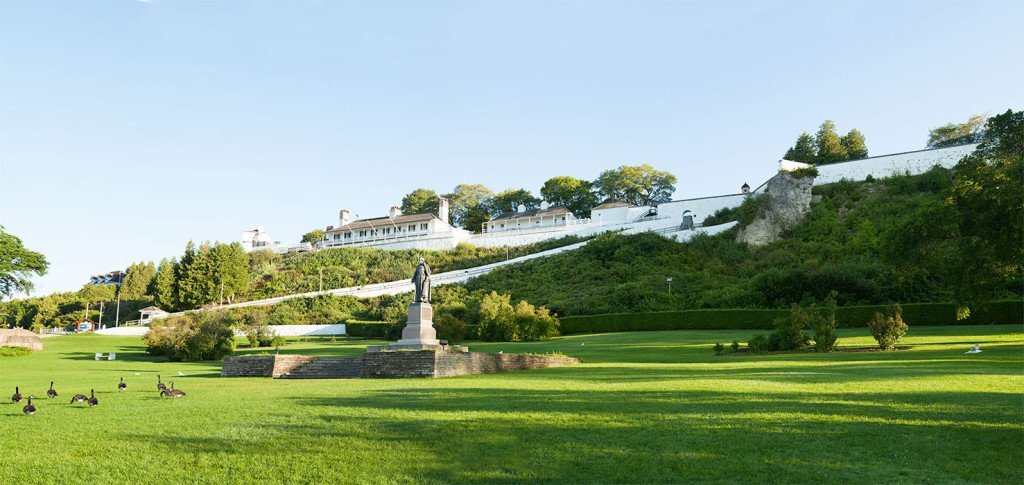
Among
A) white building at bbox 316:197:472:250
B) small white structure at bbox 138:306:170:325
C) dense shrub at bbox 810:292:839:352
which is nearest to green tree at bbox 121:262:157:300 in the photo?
small white structure at bbox 138:306:170:325

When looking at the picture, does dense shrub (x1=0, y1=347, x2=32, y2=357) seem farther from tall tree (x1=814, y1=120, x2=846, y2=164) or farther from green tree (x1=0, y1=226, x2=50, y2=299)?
tall tree (x1=814, y1=120, x2=846, y2=164)

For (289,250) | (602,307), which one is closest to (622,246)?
→ (602,307)

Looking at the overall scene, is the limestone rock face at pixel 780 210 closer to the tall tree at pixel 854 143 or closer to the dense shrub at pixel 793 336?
the tall tree at pixel 854 143

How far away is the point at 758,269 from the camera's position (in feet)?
164

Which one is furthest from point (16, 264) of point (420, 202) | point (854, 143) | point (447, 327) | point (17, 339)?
point (854, 143)

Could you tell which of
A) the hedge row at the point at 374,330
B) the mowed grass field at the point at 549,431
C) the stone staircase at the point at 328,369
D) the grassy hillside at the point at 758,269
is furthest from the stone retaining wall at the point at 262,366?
the grassy hillside at the point at 758,269

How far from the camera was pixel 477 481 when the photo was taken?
6.71 m

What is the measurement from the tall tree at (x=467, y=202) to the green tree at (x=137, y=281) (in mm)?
41499

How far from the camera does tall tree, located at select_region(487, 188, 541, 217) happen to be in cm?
9888

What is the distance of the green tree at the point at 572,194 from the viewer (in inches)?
3615

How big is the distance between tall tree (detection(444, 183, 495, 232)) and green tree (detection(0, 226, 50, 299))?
197 feet

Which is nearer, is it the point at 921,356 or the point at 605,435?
the point at 605,435

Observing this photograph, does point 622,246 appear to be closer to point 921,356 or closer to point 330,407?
point 921,356

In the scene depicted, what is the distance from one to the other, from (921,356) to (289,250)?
81.5 m
